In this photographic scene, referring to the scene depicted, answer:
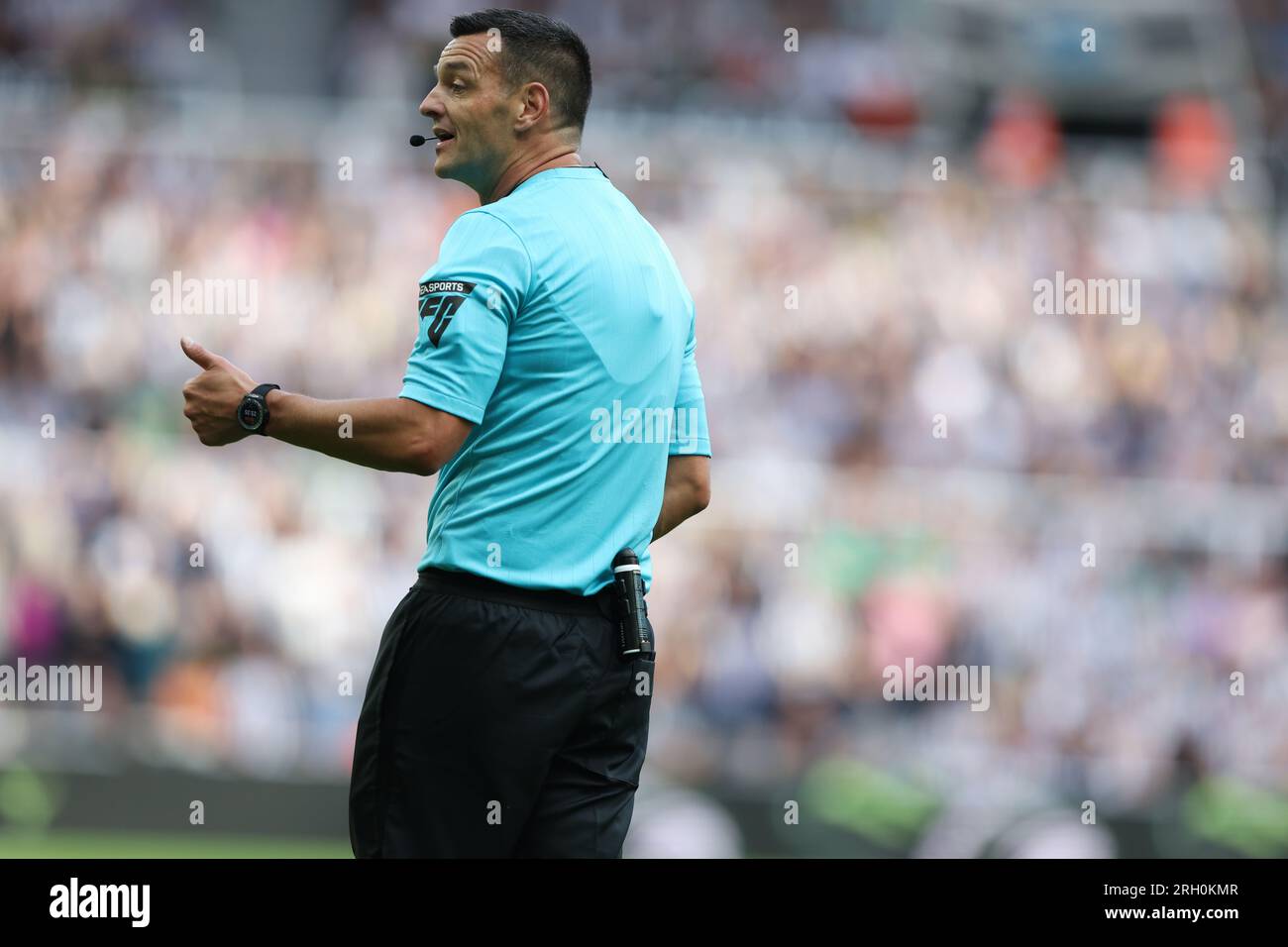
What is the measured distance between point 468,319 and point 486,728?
28.9 inches

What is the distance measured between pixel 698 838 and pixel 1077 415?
15.1ft

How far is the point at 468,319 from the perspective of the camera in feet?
10.7

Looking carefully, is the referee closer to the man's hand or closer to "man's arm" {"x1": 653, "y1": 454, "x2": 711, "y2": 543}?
the man's hand

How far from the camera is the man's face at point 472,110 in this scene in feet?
11.6

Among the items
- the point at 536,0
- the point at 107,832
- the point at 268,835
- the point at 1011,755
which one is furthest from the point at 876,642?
the point at 536,0

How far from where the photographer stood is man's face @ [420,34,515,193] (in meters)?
3.52

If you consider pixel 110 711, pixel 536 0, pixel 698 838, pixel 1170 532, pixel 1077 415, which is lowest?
pixel 698 838

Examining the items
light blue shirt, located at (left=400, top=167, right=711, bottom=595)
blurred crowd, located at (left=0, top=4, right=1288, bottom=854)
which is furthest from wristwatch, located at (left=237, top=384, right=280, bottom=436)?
blurred crowd, located at (left=0, top=4, right=1288, bottom=854)

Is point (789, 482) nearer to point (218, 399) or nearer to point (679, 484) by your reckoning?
point (679, 484)

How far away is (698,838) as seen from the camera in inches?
353

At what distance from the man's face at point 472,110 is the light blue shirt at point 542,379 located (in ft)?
0.36

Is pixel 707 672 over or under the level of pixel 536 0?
under

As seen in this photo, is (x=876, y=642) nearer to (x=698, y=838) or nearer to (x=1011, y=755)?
(x=1011, y=755)

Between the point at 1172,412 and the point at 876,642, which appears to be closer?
the point at 876,642
